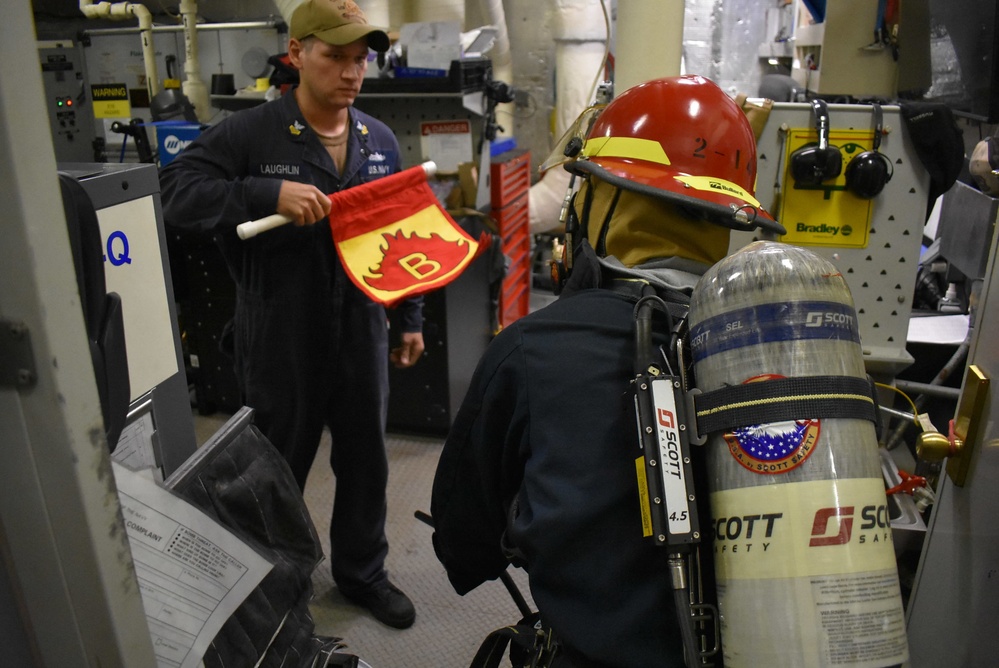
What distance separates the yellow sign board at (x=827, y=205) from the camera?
60.1 inches

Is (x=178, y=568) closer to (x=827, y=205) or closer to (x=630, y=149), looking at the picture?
(x=630, y=149)

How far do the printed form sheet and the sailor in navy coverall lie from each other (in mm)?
1011

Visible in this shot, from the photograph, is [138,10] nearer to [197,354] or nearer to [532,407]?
[197,354]

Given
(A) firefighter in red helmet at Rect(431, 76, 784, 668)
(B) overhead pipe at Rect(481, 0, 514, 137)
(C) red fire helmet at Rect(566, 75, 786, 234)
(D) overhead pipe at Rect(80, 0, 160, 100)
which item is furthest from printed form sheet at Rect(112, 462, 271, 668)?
(B) overhead pipe at Rect(481, 0, 514, 137)

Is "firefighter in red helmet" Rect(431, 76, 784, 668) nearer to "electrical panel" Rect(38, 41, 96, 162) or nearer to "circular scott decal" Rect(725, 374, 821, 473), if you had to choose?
"circular scott decal" Rect(725, 374, 821, 473)

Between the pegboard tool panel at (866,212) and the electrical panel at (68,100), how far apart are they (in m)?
3.90

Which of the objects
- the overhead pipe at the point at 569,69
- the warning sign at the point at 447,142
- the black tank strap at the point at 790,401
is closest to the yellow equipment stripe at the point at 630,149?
the black tank strap at the point at 790,401

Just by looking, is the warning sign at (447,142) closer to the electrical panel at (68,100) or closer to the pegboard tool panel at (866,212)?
the pegboard tool panel at (866,212)

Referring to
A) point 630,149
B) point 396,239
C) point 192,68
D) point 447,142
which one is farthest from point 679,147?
point 192,68

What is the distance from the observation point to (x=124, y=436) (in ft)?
2.85

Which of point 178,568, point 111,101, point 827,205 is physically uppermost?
point 111,101

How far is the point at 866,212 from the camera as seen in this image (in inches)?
60.8

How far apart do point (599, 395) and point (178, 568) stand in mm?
498

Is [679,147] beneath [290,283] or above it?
above
